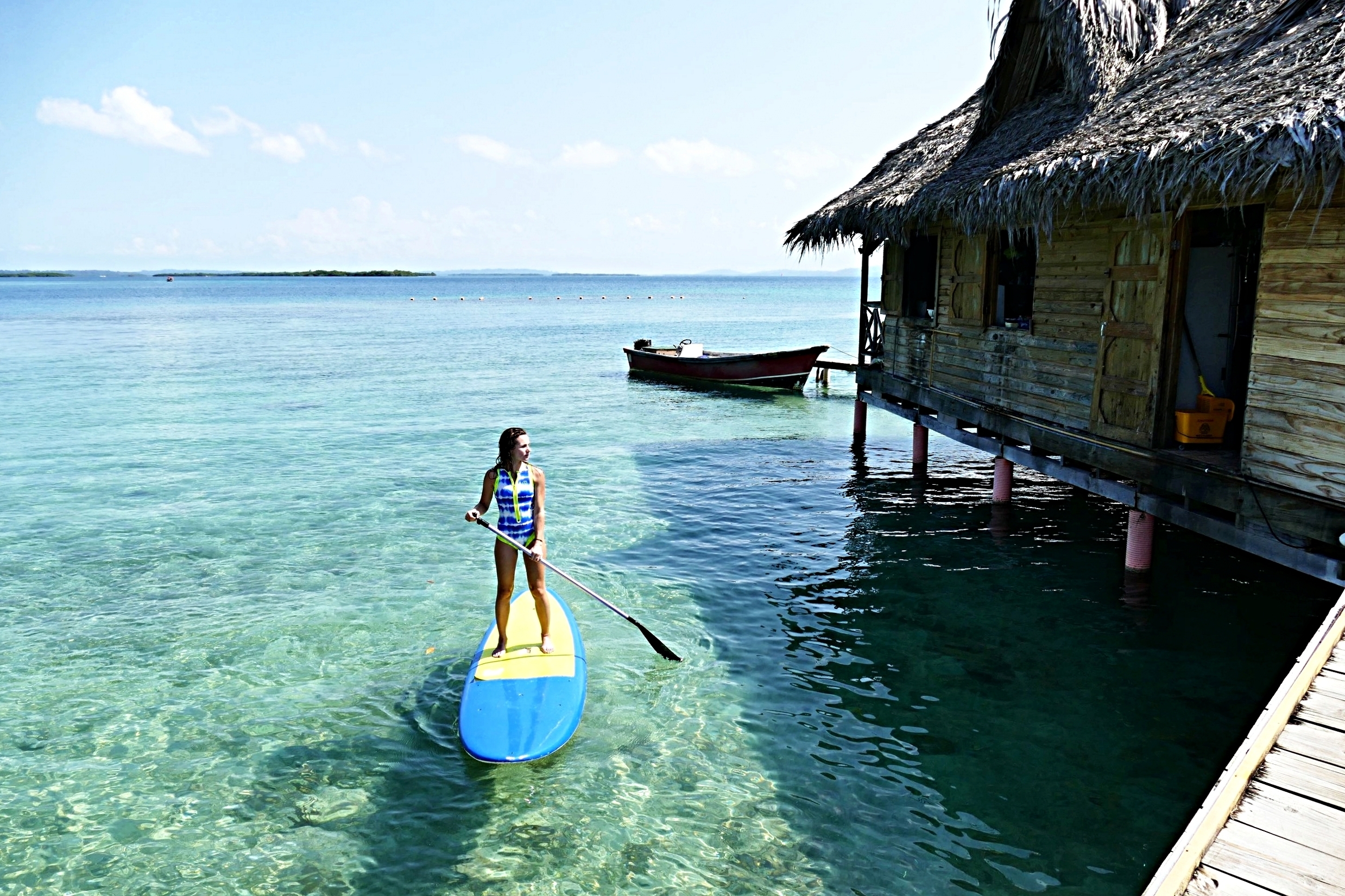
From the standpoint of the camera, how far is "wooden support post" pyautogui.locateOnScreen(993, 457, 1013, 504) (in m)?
13.1

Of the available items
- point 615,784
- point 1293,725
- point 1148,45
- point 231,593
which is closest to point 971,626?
point 615,784

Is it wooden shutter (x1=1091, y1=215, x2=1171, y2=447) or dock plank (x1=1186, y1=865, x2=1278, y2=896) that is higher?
wooden shutter (x1=1091, y1=215, x2=1171, y2=447)

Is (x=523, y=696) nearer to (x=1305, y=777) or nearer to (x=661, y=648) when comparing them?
(x=661, y=648)

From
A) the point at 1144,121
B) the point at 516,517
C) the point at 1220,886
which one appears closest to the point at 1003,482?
the point at 1144,121

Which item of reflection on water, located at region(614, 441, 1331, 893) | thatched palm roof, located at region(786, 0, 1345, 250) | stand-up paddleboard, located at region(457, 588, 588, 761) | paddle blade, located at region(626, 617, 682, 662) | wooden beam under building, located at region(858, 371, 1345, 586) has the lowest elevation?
reflection on water, located at region(614, 441, 1331, 893)

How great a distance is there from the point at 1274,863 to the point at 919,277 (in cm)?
1298

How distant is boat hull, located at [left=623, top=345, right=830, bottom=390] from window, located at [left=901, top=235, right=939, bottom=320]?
10.5m

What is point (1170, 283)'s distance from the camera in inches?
352

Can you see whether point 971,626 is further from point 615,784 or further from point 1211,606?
point 615,784

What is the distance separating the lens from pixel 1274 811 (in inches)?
148

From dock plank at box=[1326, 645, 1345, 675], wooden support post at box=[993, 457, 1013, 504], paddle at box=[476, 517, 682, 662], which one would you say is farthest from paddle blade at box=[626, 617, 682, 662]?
wooden support post at box=[993, 457, 1013, 504]

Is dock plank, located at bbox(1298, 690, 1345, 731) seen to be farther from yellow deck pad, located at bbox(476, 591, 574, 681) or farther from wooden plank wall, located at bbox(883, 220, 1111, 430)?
wooden plank wall, located at bbox(883, 220, 1111, 430)

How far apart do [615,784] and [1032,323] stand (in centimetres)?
761

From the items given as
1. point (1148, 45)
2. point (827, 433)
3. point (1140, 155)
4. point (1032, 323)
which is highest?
point (1148, 45)
